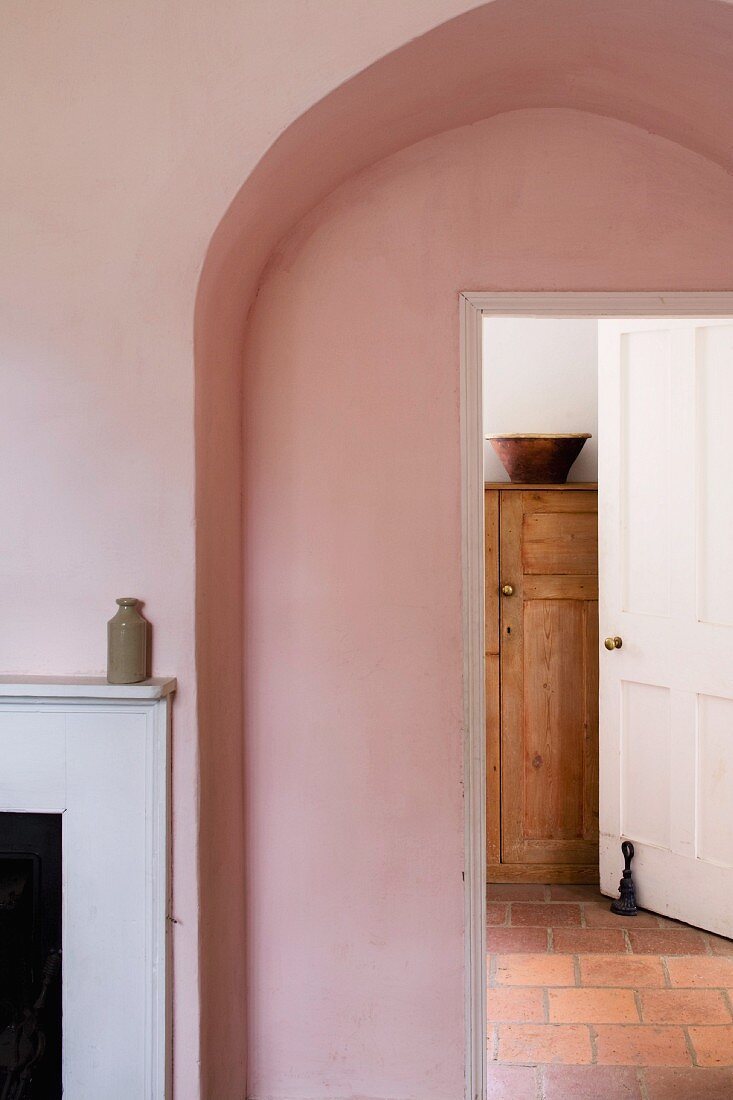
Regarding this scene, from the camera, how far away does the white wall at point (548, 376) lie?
404 cm

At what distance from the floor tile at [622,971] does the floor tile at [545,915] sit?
0.27 m

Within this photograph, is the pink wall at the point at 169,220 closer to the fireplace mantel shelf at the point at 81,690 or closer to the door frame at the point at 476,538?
the fireplace mantel shelf at the point at 81,690

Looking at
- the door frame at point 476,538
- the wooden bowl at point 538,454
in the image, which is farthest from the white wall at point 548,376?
the door frame at point 476,538

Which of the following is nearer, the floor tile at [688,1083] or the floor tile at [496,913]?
the floor tile at [688,1083]

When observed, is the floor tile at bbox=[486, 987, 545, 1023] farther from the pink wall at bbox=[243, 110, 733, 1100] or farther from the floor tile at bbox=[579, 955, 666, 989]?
the pink wall at bbox=[243, 110, 733, 1100]

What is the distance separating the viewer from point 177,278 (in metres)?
2.05

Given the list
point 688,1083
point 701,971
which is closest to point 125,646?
point 688,1083

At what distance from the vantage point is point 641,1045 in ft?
8.91

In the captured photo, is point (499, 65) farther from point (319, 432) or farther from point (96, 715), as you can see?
point (96, 715)

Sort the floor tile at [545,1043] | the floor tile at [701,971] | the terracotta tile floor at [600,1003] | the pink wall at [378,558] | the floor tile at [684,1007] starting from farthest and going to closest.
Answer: the floor tile at [701,971] → the floor tile at [684,1007] → the floor tile at [545,1043] → the terracotta tile floor at [600,1003] → the pink wall at [378,558]

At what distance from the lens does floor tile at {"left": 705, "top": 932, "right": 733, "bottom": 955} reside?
129 inches

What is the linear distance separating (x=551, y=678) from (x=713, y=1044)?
1449mm

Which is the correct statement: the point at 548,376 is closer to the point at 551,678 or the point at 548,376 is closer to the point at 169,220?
the point at 551,678

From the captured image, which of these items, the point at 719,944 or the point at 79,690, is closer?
the point at 79,690
